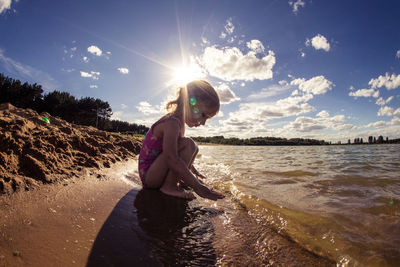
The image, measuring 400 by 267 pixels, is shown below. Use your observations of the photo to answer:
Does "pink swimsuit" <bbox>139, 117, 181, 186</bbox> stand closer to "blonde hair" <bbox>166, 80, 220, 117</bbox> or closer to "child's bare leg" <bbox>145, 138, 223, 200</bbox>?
"child's bare leg" <bbox>145, 138, 223, 200</bbox>

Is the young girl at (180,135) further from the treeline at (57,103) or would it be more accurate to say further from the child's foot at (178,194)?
the treeline at (57,103)

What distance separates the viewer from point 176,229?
56.8 inches

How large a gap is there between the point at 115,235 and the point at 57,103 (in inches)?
2102

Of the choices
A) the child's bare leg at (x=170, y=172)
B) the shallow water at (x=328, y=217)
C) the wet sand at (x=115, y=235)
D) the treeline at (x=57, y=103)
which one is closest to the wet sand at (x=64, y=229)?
the wet sand at (x=115, y=235)

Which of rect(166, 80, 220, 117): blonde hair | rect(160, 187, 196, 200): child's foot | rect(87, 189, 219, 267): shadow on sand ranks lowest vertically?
rect(87, 189, 219, 267): shadow on sand

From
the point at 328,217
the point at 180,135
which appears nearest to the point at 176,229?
the point at 180,135

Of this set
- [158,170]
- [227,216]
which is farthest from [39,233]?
[227,216]

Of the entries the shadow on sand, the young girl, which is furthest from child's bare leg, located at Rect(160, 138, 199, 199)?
the shadow on sand

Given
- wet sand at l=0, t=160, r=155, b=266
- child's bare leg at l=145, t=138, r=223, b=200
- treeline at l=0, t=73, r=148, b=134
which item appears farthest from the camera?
treeline at l=0, t=73, r=148, b=134

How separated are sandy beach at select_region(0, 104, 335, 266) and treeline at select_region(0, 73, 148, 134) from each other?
Result: 46957mm

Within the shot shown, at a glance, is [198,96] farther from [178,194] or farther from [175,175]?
[178,194]

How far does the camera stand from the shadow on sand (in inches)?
40.5

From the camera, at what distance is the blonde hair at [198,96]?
2.14m

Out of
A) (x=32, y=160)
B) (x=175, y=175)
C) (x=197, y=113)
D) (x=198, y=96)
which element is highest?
(x=198, y=96)
